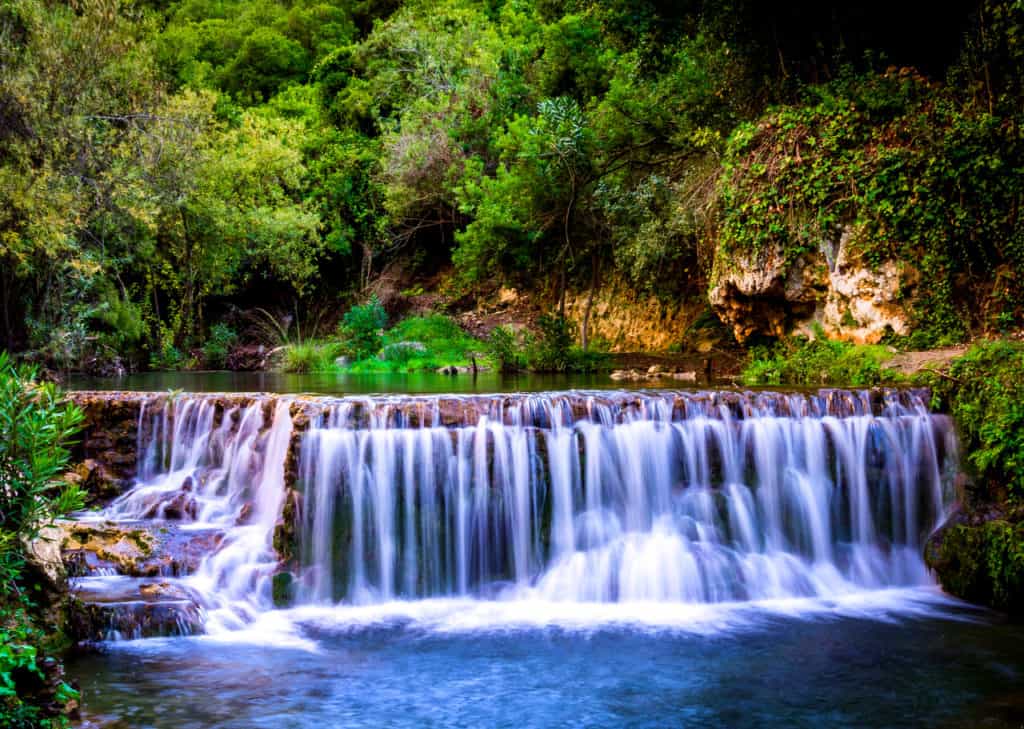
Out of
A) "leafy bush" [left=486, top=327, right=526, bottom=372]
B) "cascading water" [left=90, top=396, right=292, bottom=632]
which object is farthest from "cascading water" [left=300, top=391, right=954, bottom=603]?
"leafy bush" [left=486, top=327, right=526, bottom=372]

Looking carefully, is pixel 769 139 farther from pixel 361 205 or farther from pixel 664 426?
pixel 361 205

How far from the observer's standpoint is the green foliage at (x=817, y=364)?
13258 mm

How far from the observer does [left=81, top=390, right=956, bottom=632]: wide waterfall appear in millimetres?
9422

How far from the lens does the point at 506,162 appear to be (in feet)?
87.0

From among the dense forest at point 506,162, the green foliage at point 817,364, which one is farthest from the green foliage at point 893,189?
the green foliage at point 817,364

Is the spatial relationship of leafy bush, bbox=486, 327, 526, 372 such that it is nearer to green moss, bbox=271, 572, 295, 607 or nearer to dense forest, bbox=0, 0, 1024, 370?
dense forest, bbox=0, 0, 1024, 370

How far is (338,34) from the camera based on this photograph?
128ft

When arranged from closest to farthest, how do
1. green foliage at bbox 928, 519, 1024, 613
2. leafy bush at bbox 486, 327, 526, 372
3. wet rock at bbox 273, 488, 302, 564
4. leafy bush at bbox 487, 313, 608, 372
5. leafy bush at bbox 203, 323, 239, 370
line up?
1. green foliage at bbox 928, 519, 1024, 613
2. wet rock at bbox 273, 488, 302, 564
3. leafy bush at bbox 487, 313, 608, 372
4. leafy bush at bbox 486, 327, 526, 372
5. leafy bush at bbox 203, 323, 239, 370

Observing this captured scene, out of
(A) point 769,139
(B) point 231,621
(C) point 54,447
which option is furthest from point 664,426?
(A) point 769,139

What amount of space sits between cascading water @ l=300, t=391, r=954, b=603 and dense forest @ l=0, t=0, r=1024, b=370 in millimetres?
4106

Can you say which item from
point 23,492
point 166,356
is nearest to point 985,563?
point 23,492

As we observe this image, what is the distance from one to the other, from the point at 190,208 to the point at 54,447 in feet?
69.8

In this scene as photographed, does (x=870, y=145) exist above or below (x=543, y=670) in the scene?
above

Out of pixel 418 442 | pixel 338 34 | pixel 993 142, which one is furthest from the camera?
pixel 338 34
